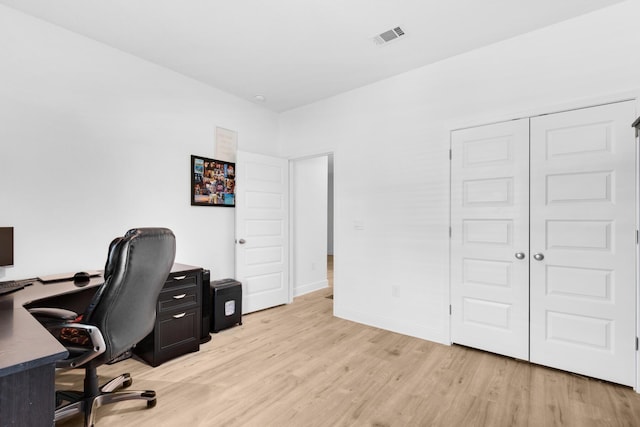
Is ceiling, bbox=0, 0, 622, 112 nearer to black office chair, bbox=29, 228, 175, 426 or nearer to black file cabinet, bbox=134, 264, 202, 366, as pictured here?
black office chair, bbox=29, 228, 175, 426

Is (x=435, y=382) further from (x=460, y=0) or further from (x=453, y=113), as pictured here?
(x=460, y=0)

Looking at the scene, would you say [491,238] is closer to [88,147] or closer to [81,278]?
[81,278]

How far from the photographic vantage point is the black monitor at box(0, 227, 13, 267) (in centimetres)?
216

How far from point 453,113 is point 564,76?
864 mm

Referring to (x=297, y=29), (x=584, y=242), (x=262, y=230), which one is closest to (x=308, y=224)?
(x=262, y=230)

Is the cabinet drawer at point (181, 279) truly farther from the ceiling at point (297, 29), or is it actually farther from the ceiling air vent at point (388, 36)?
the ceiling air vent at point (388, 36)

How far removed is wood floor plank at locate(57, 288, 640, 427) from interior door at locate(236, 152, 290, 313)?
3.32ft

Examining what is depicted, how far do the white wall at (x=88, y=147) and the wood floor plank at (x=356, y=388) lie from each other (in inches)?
45.2

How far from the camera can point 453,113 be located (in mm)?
2980

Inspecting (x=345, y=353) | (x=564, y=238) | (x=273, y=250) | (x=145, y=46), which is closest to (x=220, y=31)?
(x=145, y=46)

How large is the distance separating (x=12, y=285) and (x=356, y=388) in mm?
2519

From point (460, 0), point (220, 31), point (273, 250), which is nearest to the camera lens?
point (460, 0)

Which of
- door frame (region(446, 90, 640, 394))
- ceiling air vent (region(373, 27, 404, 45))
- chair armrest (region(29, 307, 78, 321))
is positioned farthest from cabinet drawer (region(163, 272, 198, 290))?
ceiling air vent (region(373, 27, 404, 45))

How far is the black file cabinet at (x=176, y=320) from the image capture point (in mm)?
2545
